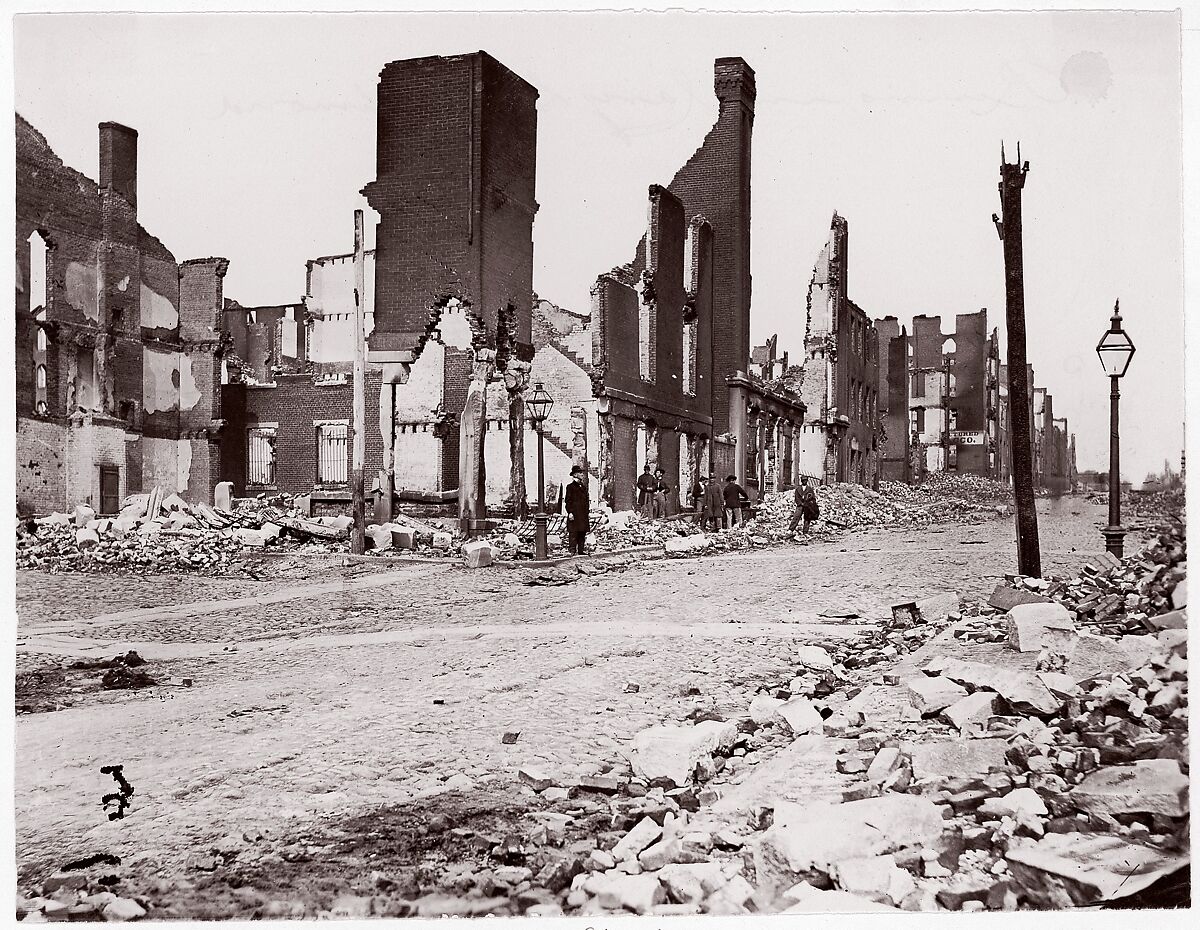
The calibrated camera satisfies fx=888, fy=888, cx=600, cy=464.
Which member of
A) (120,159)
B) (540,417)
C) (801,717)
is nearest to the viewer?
(801,717)

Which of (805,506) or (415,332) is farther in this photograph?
(805,506)

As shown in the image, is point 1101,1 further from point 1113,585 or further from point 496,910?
point 496,910

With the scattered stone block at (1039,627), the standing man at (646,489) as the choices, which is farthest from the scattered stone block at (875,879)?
the standing man at (646,489)

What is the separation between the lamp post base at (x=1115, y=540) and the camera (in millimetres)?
4887

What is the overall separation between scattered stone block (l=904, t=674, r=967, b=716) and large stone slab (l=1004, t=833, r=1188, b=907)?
0.69 meters

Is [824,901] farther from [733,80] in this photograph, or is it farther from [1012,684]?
[733,80]

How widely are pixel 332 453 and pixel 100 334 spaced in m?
1.51

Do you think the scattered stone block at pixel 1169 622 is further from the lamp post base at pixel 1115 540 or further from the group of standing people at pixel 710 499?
the group of standing people at pixel 710 499

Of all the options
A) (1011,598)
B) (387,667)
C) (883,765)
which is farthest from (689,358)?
(883,765)

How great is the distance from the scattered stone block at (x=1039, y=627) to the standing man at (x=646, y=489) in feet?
7.32

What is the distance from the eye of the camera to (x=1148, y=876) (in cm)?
432

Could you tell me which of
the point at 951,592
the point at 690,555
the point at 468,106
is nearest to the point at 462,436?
the point at 690,555

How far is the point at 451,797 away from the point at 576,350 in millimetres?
2930

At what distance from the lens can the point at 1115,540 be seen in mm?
4906
